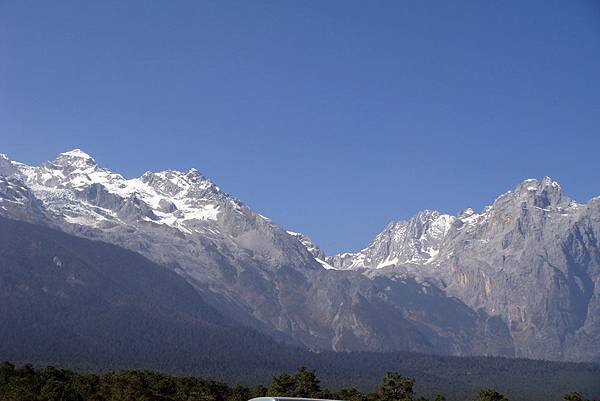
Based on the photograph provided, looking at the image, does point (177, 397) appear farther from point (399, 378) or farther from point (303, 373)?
point (399, 378)

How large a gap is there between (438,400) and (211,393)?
3389 centimetres

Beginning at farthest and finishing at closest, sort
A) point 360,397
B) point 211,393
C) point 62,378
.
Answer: point 62,378, point 211,393, point 360,397

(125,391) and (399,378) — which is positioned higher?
(399,378)

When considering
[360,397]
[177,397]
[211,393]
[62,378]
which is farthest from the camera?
[62,378]

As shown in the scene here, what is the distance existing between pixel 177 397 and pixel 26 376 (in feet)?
129

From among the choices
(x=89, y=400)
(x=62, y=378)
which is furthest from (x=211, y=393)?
(x=62, y=378)

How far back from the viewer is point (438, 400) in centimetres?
14625

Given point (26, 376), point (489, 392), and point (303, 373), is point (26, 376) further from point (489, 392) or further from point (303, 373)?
point (489, 392)

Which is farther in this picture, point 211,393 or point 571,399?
point 211,393

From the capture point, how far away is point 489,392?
136375 mm

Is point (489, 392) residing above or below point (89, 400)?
above

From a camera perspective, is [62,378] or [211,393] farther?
[62,378]

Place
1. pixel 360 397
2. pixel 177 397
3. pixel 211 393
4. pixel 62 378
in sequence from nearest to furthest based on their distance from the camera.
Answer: pixel 360 397
pixel 177 397
pixel 211 393
pixel 62 378

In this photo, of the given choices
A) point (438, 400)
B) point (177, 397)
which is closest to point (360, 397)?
point (438, 400)
